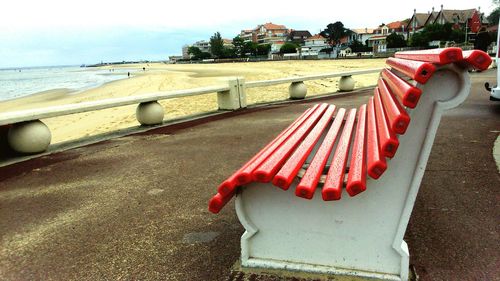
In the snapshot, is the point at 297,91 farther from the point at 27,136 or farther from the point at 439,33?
the point at 439,33

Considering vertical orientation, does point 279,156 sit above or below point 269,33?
below

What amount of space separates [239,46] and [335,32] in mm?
33242

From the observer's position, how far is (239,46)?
124812 mm

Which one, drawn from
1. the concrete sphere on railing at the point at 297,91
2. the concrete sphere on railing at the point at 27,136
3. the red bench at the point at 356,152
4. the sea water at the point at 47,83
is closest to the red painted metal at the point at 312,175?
the red bench at the point at 356,152

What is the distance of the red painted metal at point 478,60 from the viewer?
1534mm

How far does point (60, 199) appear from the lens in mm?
3969

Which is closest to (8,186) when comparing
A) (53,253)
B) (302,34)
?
(53,253)

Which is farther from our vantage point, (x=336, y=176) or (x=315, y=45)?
(x=315, y=45)

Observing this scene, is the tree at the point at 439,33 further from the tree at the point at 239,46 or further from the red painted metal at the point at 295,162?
the red painted metal at the point at 295,162

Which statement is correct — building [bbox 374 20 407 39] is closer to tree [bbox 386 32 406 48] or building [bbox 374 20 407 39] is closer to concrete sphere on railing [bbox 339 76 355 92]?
tree [bbox 386 32 406 48]

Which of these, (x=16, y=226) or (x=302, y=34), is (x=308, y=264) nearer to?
(x=16, y=226)

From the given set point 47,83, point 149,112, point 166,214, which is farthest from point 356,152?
point 47,83

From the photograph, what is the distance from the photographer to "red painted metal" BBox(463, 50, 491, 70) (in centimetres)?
153

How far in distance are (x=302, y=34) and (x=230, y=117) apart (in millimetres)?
148623
